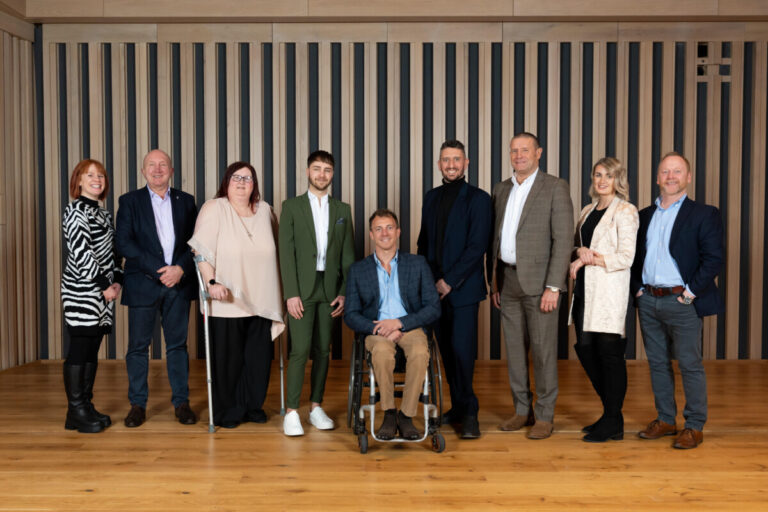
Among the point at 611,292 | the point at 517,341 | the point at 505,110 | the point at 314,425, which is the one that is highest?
the point at 505,110

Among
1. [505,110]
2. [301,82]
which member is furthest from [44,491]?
[505,110]

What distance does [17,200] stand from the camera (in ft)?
18.6

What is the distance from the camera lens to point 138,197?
12.6 ft

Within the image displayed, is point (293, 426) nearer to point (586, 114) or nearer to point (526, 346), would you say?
point (526, 346)

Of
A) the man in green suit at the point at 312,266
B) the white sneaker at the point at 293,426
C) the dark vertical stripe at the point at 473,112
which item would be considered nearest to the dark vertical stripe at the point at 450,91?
the dark vertical stripe at the point at 473,112

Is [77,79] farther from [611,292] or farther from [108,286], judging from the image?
[611,292]

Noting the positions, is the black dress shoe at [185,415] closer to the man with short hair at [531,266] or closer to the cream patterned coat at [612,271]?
the man with short hair at [531,266]

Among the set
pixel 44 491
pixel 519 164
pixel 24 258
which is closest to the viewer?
pixel 44 491

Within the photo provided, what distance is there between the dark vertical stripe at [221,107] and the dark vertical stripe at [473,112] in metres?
2.19

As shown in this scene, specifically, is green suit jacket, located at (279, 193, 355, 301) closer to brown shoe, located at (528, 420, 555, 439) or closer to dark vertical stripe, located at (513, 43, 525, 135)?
brown shoe, located at (528, 420, 555, 439)

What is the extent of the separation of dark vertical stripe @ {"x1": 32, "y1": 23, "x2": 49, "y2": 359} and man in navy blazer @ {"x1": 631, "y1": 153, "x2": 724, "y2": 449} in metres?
5.00

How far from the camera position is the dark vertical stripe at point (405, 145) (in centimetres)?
591

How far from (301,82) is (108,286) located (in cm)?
288

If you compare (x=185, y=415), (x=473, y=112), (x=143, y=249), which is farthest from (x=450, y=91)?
(x=185, y=415)
